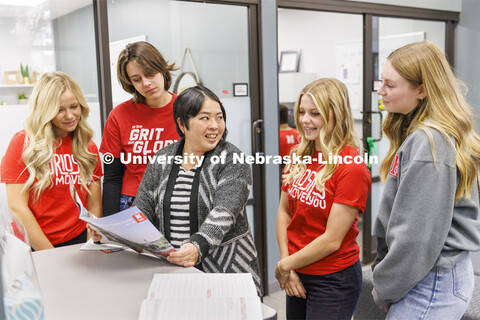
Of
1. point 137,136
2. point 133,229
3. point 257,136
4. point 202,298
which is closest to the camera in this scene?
point 202,298

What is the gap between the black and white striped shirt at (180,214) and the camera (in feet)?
5.00

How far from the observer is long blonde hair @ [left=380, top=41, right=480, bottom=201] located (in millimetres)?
1289

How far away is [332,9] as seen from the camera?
11.4ft

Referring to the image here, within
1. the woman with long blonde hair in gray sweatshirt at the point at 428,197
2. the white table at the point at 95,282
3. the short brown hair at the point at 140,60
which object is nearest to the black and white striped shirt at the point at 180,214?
the white table at the point at 95,282

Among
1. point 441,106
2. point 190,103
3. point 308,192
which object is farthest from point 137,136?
point 441,106

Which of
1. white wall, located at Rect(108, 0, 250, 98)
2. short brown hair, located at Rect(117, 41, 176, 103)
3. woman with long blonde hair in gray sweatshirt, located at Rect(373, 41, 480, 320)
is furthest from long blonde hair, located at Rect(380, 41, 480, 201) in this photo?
white wall, located at Rect(108, 0, 250, 98)

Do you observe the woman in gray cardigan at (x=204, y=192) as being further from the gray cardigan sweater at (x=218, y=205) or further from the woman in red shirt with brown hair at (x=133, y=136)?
the woman in red shirt with brown hair at (x=133, y=136)

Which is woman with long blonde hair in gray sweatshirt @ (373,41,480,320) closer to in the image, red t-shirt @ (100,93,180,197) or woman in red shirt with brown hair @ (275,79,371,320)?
woman in red shirt with brown hair @ (275,79,371,320)

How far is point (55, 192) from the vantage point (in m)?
1.98

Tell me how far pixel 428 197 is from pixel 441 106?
26cm

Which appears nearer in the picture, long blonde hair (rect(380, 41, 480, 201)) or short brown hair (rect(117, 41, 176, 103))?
long blonde hair (rect(380, 41, 480, 201))

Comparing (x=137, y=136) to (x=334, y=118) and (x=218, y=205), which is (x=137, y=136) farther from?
(x=334, y=118)

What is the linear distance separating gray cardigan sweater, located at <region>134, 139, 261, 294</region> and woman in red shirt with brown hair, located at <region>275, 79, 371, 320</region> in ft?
0.78

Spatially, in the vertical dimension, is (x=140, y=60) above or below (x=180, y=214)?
above
